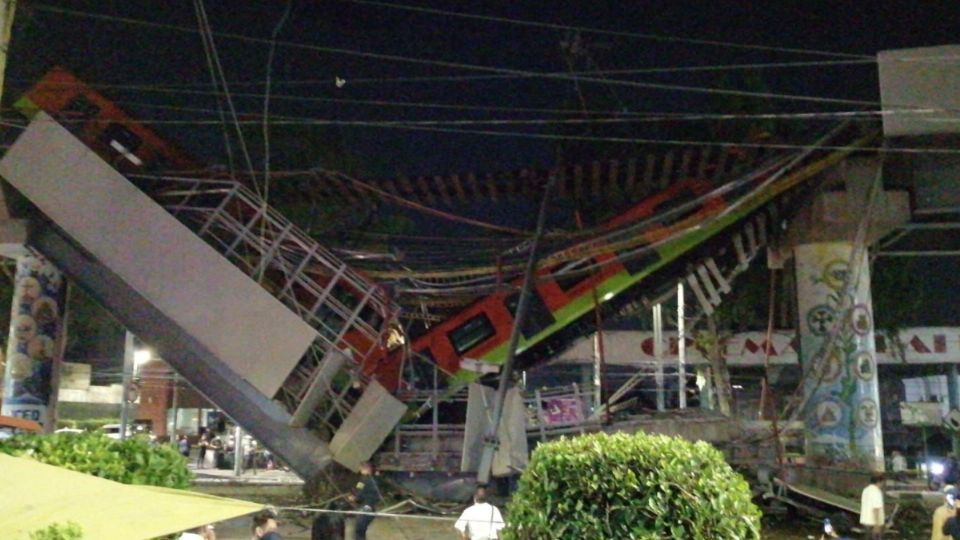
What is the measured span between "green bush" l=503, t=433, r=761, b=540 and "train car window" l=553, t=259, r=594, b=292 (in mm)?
11099

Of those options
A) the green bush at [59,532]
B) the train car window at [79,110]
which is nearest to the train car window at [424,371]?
the train car window at [79,110]

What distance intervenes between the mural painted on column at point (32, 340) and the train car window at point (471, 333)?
866cm

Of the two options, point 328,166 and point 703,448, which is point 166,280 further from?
point 703,448

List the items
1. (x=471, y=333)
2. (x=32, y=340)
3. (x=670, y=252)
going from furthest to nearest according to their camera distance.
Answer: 1. (x=32, y=340)
2. (x=471, y=333)
3. (x=670, y=252)

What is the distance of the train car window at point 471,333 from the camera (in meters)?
17.4

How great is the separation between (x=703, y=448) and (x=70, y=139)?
14.5 m

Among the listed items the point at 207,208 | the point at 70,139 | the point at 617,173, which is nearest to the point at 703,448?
the point at 617,173

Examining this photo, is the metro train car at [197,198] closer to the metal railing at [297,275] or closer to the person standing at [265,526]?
the metal railing at [297,275]

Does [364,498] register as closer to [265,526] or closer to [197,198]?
[265,526]

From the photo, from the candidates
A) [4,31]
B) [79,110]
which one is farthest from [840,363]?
[79,110]

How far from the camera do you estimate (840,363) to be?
17.2 meters

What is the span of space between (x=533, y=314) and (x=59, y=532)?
513 inches

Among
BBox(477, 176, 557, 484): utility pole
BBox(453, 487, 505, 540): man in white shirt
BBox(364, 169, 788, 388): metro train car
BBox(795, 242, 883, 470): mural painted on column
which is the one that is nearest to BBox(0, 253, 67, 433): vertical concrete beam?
BBox(364, 169, 788, 388): metro train car

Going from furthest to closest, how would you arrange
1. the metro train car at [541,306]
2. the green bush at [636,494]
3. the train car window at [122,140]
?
the metro train car at [541,306]
the train car window at [122,140]
the green bush at [636,494]
